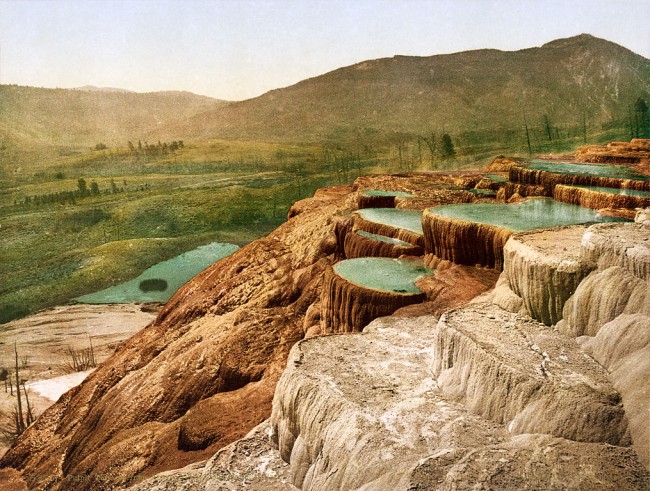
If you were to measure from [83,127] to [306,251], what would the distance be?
53124 mm

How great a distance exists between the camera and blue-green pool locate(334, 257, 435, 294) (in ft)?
39.3

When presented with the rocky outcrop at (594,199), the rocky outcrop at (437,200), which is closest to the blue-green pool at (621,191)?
the rocky outcrop at (594,199)

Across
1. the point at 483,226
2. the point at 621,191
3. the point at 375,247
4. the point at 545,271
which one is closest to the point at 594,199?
the point at 621,191

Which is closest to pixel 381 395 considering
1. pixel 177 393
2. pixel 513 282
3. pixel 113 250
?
pixel 513 282

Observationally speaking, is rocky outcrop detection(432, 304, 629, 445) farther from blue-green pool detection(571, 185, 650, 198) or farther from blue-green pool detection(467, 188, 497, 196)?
blue-green pool detection(467, 188, 497, 196)

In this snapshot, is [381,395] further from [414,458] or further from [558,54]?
[558,54]

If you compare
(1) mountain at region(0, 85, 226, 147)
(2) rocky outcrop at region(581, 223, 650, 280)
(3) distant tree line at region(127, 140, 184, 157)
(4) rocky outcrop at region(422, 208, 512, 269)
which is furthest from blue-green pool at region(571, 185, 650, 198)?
(1) mountain at region(0, 85, 226, 147)

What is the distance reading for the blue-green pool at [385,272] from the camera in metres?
12.0

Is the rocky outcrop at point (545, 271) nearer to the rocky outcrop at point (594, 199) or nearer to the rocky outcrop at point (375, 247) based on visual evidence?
the rocky outcrop at point (594, 199)

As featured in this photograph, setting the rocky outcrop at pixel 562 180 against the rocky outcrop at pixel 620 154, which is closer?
the rocky outcrop at pixel 562 180

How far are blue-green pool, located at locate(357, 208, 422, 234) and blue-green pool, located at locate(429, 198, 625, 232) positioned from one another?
2.94 ft

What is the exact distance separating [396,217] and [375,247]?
2411 mm

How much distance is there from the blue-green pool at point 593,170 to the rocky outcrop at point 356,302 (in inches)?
307

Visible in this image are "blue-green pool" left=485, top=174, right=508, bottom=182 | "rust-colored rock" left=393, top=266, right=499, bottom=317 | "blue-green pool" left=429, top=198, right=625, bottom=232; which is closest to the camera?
"rust-colored rock" left=393, top=266, right=499, bottom=317
